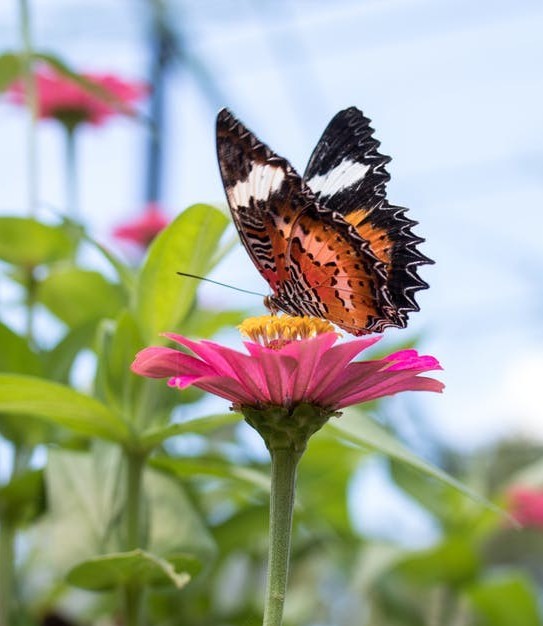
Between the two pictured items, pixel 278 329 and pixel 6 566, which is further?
pixel 6 566

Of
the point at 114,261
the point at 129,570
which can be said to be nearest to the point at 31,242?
the point at 114,261

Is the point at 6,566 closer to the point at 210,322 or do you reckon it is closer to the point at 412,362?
the point at 210,322

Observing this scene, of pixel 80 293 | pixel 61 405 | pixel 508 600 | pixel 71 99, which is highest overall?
pixel 71 99

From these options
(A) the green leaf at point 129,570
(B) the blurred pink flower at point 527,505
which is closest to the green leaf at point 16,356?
(A) the green leaf at point 129,570

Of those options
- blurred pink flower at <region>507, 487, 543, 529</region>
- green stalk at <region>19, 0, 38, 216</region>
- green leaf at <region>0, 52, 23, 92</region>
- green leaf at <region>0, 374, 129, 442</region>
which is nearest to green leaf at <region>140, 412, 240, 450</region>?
green leaf at <region>0, 374, 129, 442</region>

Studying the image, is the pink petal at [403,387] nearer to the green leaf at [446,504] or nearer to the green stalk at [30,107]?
the green stalk at [30,107]

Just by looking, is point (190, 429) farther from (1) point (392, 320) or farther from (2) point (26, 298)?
(2) point (26, 298)

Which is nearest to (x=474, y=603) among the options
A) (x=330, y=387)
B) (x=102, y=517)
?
(x=102, y=517)
